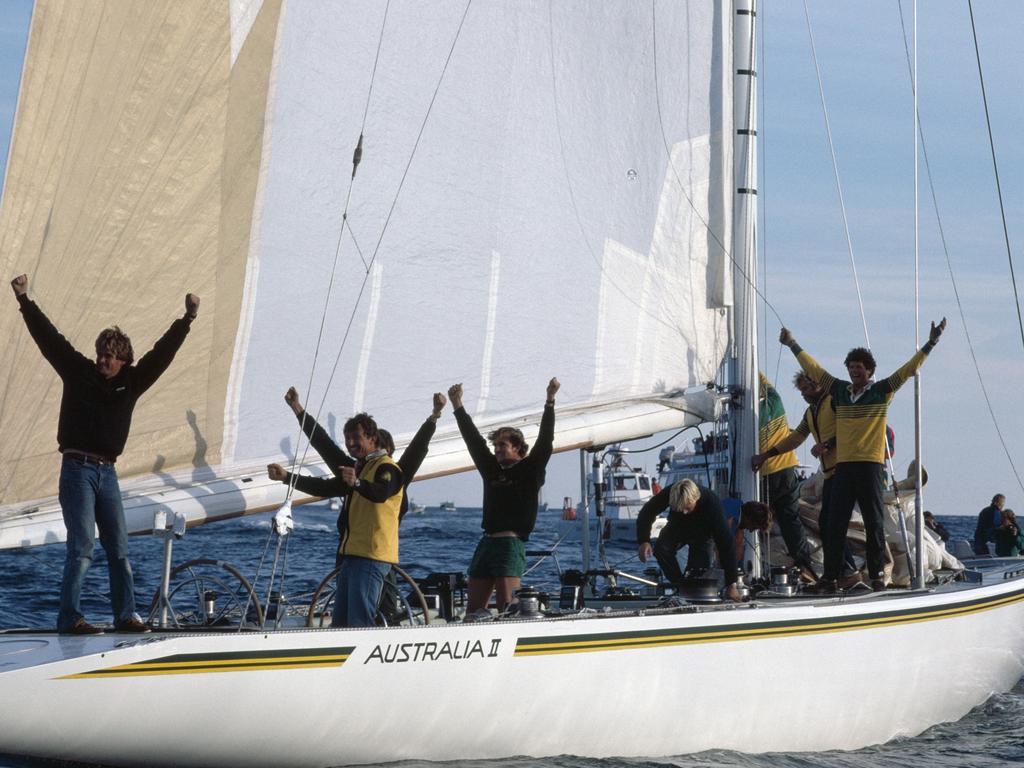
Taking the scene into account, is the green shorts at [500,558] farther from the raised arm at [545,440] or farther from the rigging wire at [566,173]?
the rigging wire at [566,173]

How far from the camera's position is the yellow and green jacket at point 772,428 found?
908 cm

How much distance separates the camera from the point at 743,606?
682 cm

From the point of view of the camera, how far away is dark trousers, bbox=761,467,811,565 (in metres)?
9.08

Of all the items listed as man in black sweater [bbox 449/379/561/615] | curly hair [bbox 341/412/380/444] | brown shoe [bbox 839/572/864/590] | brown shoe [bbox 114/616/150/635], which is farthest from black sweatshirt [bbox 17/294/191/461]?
brown shoe [bbox 839/572/864/590]

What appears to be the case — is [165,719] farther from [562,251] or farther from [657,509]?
[562,251]

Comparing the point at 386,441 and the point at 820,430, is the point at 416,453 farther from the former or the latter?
the point at 820,430

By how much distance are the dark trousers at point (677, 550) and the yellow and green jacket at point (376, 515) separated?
79.6 inches

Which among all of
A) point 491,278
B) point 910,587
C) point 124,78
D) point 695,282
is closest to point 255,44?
point 124,78

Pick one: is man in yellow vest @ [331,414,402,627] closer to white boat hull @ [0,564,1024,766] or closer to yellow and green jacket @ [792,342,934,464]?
white boat hull @ [0,564,1024,766]

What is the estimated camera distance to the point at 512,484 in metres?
6.98

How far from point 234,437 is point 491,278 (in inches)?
71.9

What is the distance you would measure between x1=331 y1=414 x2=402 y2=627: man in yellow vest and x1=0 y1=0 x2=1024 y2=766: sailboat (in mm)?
539

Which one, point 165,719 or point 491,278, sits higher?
point 491,278

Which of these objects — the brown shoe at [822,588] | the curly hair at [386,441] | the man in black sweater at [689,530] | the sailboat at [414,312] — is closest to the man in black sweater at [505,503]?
the sailboat at [414,312]
